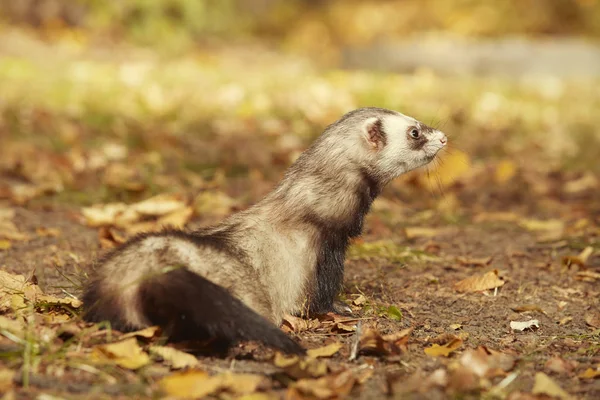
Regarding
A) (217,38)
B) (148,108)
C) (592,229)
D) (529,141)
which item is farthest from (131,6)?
(592,229)

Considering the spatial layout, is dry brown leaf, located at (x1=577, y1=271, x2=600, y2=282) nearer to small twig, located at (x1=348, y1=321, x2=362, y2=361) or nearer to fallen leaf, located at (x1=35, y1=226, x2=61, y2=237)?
small twig, located at (x1=348, y1=321, x2=362, y2=361)

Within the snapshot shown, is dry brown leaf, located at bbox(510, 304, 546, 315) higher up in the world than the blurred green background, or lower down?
lower down

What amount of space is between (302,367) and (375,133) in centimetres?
132

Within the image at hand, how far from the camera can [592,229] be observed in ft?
16.1

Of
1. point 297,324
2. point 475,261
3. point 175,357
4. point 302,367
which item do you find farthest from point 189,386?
point 475,261

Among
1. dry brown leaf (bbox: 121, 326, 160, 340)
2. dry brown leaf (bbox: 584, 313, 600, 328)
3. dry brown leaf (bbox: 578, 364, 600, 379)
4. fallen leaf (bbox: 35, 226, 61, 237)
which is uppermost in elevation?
fallen leaf (bbox: 35, 226, 61, 237)

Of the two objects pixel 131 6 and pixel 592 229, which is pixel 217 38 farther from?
pixel 592 229

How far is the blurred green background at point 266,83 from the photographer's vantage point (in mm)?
6348

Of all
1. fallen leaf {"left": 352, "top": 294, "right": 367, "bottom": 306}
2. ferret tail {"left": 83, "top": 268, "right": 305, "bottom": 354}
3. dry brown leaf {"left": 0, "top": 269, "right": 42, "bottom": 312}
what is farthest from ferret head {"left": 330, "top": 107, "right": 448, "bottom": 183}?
dry brown leaf {"left": 0, "top": 269, "right": 42, "bottom": 312}

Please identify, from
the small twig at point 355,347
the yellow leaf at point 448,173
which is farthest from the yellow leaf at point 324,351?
the yellow leaf at point 448,173

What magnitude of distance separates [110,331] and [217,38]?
1408 centimetres

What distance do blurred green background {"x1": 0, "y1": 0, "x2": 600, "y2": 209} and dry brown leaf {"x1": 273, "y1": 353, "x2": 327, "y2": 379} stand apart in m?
2.97

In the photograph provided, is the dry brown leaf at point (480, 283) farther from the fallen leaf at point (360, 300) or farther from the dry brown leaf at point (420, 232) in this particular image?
the dry brown leaf at point (420, 232)

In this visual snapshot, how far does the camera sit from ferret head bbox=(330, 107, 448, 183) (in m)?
3.47
